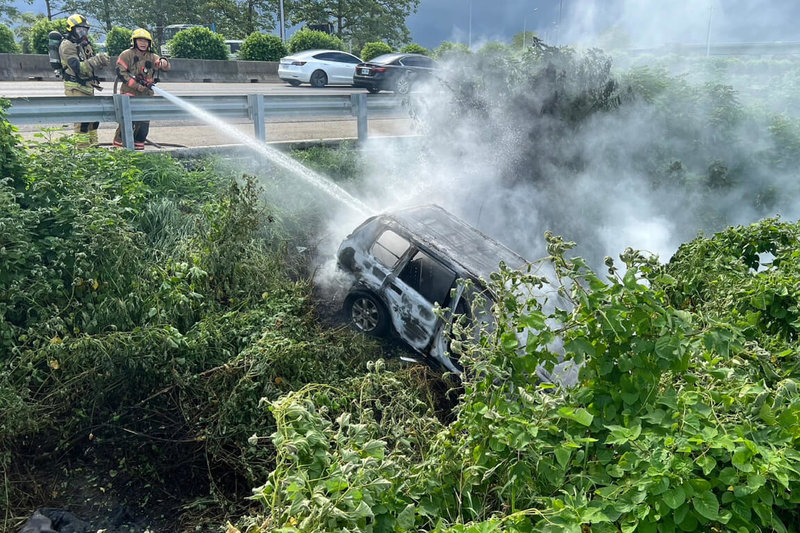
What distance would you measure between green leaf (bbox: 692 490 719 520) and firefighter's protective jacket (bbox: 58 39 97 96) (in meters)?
10.0

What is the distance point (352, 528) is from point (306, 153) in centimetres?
827

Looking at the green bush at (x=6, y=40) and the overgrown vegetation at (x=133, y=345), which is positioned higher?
the green bush at (x=6, y=40)

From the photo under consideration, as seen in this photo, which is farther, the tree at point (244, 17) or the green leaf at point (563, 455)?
the tree at point (244, 17)

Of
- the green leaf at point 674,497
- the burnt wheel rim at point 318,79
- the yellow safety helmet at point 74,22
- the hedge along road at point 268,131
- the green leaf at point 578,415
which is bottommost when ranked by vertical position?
the green leaf at point 674,497

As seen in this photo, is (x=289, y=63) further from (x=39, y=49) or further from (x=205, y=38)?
(x=39, y=49)

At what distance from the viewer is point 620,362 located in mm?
2307

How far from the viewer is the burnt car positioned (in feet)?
18.9

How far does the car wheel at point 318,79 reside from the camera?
81.1ft

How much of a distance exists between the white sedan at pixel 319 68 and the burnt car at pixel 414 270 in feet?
64.6

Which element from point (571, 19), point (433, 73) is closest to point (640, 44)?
point (571, 19)

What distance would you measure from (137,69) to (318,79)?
15829 millimetres

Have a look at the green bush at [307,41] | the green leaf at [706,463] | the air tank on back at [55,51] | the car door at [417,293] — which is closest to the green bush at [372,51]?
the green bush at [307,41]

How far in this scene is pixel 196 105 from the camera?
870cm

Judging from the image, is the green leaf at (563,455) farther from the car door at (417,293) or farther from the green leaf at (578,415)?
the car door at (417,293)
